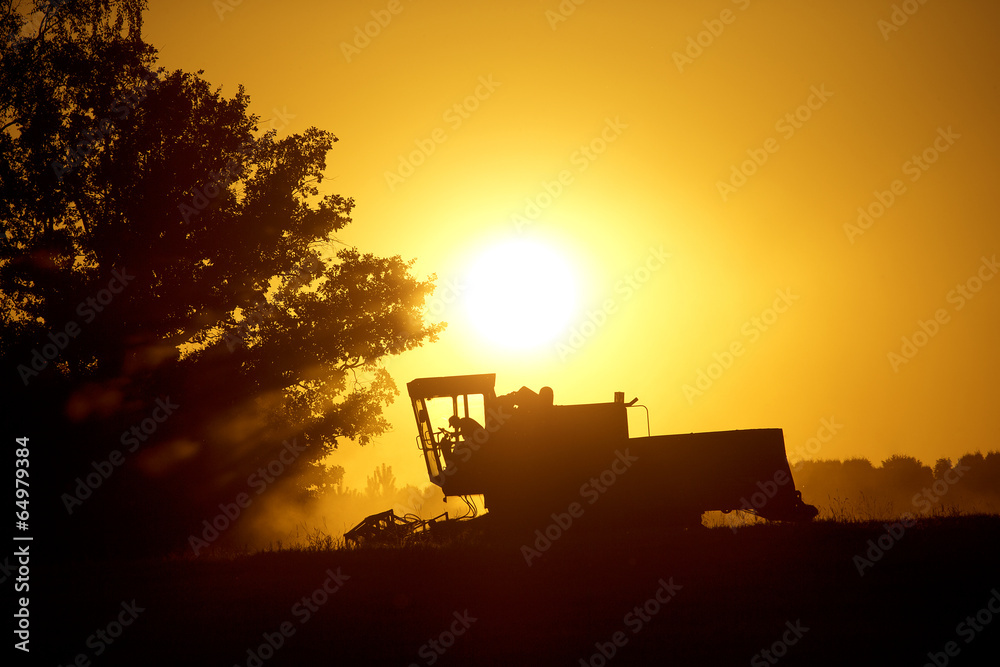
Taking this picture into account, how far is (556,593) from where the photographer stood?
10.5 m

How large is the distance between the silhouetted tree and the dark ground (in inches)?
425

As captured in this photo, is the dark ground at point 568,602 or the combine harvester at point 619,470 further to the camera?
the combine harvester at point 619,470

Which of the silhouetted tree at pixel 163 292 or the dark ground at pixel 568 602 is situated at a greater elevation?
the silhouetted tree at pixel 163 292

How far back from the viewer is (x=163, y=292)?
2566 cm

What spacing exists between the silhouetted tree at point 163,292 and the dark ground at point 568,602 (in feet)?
35.4

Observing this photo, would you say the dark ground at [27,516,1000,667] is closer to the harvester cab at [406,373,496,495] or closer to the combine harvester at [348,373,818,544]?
the combine harvester at [348,373,818,544]

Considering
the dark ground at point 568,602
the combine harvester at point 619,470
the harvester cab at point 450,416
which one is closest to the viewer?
the dark ground at point 568,602

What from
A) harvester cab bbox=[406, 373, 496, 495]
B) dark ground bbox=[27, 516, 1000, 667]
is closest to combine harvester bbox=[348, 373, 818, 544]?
harvester cab bbox=[406, 373, 496, 495]

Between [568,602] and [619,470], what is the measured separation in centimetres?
542

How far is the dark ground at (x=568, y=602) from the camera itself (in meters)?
8.09

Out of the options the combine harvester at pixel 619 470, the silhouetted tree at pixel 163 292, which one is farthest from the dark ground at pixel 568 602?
the silhouetted tree at pixel 163 292

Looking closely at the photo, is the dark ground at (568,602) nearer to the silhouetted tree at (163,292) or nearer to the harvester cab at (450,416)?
the harvester cab at (450,416)

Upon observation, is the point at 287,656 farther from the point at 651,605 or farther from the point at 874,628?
the point at 874,628

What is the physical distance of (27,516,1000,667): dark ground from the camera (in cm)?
809
